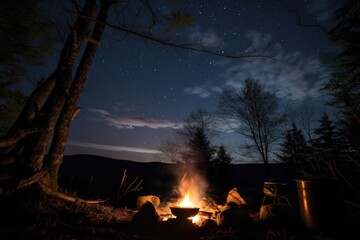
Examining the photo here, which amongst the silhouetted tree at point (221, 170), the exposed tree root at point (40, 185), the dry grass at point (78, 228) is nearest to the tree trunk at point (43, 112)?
the exposed tree root at point (40, 185)

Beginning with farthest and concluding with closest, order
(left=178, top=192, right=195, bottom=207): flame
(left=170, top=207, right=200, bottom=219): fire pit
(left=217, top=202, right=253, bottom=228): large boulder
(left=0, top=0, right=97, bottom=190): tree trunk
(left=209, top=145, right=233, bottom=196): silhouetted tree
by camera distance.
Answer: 1. (left=209, top=145, right=233, bottom=196): silhouetted tree
2. (left=178, top=192, right=195, bottom=207): flame
3. (left=170, top=207, right=200, bottom=219): fire pit
4. (left=217, top=202, right=253, bottom=228): large boulder
5. (left=0, top=0, right=97, bottom=190): tree trunk

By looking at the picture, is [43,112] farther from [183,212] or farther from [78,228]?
[183,212]

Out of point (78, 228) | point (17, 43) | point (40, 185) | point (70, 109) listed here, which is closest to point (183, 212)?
point (78, 228)

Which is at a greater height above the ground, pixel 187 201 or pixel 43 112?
pixel 43 112

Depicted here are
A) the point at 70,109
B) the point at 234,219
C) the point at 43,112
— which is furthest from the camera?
the point at 70,109

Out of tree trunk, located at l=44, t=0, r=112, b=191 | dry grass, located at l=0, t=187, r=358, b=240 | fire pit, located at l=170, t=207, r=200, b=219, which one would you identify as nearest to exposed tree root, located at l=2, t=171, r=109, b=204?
dry grass, located at l=0, t=187, r=358, b=240

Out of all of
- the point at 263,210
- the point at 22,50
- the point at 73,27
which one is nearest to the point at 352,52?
the point at 263,210

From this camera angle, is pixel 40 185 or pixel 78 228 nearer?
pixel 78 228

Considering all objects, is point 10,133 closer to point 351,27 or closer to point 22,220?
point 22,220

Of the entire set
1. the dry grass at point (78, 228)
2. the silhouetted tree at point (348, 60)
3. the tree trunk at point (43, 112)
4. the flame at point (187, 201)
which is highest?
the silhouetted tree at point (348, 60)

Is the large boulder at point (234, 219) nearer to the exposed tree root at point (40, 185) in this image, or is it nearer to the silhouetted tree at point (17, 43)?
the exposed tree root at point (40, 185)

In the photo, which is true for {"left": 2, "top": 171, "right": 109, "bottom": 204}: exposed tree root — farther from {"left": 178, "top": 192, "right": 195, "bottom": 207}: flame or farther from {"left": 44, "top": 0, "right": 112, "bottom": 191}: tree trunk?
{"left": 178, "top": 192, "right": 195, "bottom": 207}: flame

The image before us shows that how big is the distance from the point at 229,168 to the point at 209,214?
18.7 meters

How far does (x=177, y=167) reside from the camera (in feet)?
91.0
